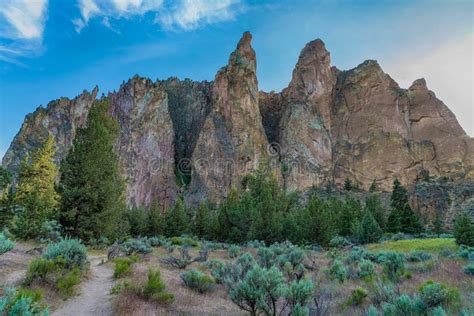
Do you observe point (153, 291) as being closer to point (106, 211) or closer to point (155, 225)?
point (106, 211)

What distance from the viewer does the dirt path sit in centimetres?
615

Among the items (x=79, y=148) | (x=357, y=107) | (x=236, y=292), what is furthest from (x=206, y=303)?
(x=357, y=107)

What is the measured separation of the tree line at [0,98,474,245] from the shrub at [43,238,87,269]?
7.60 m

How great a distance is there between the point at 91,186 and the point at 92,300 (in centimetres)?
1147

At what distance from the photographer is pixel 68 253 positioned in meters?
8.46

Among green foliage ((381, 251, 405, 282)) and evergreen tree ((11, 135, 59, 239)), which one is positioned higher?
evergreen tree ((11, 135, 59, 239))

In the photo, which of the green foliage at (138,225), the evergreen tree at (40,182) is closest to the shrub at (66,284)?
the evergreen tree at (40,182)

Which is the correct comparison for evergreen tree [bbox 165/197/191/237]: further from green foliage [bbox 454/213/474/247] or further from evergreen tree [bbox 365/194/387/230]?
green foliage [bbox 454/213/474/247]

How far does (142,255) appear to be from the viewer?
1462cm

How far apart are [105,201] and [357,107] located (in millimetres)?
95053

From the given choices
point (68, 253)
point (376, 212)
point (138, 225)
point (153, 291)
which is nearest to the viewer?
point (153, 291)

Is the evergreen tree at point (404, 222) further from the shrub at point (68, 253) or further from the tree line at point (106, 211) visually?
the shrub at point (68, 253)

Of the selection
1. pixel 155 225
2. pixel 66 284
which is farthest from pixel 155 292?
pixel 155 225

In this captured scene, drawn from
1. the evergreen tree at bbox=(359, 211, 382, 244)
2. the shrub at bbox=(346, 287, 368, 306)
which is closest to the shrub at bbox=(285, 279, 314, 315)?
the shrub at bbox=(346, 287, 368, 306)
